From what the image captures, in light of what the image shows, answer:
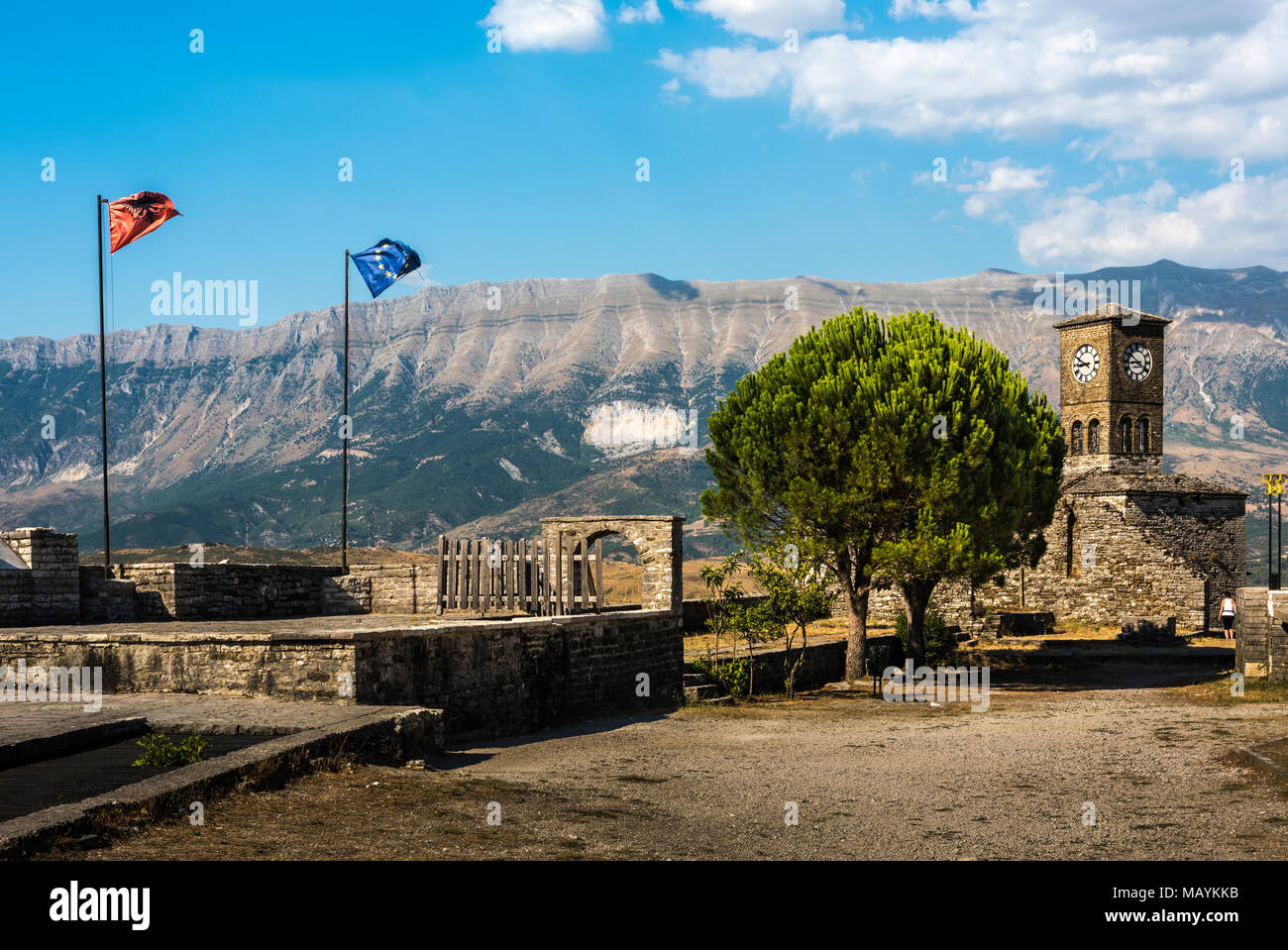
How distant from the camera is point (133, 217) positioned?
85.9 ft

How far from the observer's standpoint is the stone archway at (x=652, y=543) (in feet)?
80.6

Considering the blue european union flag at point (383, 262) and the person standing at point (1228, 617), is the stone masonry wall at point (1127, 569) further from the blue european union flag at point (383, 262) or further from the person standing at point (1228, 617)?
the blue european union flag at point (383, 262)

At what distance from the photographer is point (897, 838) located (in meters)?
10.8

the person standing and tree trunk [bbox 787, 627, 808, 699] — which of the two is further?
the person standing

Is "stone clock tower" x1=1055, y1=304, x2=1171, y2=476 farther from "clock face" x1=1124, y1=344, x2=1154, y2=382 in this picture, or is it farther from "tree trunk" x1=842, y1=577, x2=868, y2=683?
"tree trunk" x1=842, y1=577, x2=868, y2=683

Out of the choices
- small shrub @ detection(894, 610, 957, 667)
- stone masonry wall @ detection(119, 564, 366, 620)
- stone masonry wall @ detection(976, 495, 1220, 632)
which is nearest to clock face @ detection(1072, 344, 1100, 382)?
stone masonry wall @ detection(976, 495, 1220, 632)

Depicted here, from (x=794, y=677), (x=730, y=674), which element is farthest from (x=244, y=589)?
(x=794, y=677)

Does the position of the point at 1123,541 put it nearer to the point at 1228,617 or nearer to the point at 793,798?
the point at 1228,617

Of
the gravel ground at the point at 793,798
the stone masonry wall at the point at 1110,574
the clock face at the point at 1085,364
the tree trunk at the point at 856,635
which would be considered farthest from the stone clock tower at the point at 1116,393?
the gravel ground at the point at 793,798

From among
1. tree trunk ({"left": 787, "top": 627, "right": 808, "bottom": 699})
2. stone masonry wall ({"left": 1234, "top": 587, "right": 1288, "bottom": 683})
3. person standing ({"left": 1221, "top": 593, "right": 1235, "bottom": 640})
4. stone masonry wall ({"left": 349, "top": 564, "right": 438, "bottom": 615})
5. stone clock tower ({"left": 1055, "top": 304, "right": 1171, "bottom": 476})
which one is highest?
stone clock tower ({"left": 1055, "top": 304, "right": 1171, "bottom": 476})

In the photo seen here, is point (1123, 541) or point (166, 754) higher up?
point (166, 754)

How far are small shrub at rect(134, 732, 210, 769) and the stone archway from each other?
41.8ft

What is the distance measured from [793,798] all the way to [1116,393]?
48544 millimetres

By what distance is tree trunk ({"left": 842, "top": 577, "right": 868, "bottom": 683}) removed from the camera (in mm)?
29094
